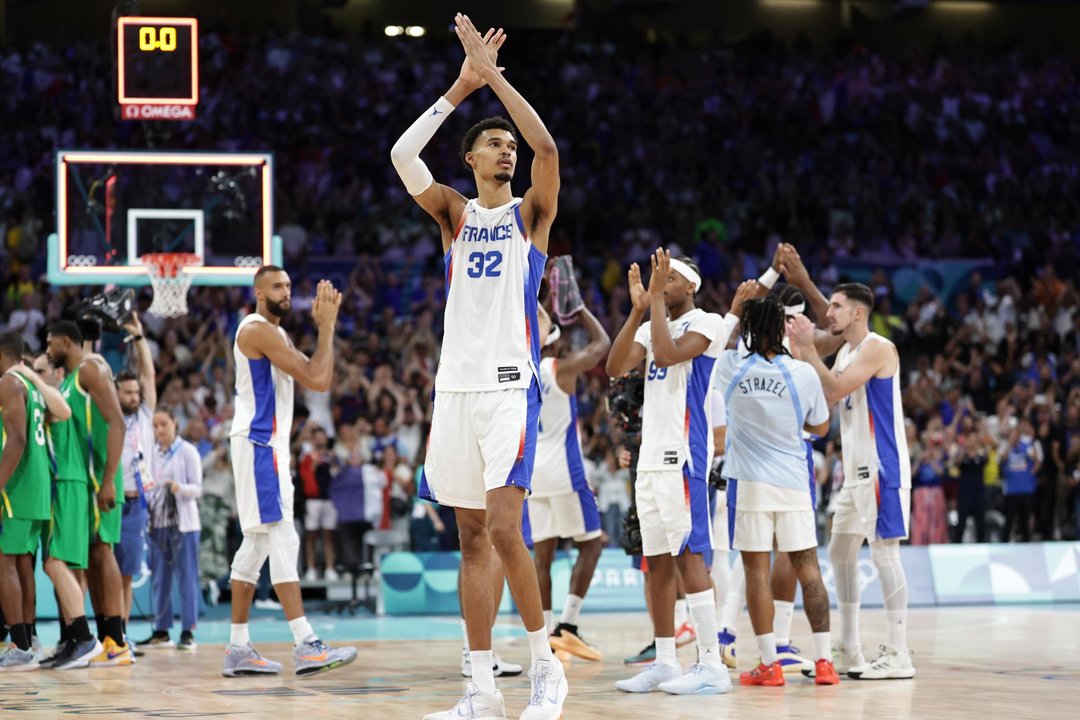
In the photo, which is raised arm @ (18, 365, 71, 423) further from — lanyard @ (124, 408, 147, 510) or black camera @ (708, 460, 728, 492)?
black camera @ (708, 460, 728, 492)

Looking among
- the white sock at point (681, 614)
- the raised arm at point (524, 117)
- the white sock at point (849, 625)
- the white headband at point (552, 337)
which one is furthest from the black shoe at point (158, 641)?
the raised arm at point (524, 117)

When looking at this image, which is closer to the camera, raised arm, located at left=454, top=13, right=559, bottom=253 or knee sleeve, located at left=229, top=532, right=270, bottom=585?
raised arm, located at left=454, top=13, right=559, bottom=253

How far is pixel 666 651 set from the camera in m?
8.56

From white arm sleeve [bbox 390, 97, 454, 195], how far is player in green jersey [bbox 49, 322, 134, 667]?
4386mm

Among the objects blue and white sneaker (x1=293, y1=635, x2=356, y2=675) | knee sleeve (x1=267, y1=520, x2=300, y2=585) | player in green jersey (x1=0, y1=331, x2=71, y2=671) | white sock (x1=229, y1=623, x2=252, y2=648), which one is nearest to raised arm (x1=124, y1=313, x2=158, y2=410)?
player in green jersey (x1=0, y1=331, x2=71, y2=671)

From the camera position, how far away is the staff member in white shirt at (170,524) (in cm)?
1258

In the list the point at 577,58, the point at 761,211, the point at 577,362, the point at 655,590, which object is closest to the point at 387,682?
the point at 655,590

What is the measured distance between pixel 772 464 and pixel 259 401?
3.40 m

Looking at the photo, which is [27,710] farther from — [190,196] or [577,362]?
[190,196]

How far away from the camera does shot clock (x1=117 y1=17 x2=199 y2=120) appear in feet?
46.4

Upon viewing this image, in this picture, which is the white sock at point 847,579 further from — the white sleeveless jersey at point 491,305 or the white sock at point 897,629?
the white sleeveless jersey at point 491,305

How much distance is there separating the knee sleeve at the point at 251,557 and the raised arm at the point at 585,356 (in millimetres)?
2442

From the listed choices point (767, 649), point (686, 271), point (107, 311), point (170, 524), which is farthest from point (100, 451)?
point (767, 649)

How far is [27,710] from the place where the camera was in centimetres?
747
